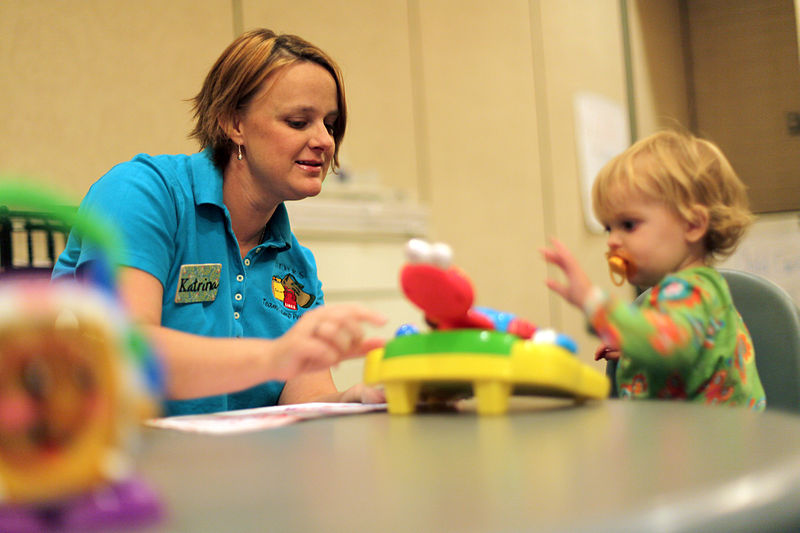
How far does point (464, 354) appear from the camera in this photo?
688 mm

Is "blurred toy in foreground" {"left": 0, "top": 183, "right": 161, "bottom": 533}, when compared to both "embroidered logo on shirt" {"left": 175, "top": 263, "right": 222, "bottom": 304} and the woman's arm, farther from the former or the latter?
"embroidered logo on shirt" {"left": 175, "top": 263, "right": 222, "bottom": 304}

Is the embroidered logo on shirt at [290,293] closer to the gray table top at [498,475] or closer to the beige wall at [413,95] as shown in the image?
the gray table top at [498,475]

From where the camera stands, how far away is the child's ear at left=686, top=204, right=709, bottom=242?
102cm

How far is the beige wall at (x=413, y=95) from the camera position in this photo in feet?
6.45

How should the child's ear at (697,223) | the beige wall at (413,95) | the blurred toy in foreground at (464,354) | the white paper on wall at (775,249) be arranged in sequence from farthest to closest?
the white paper on wall at (775,249) → the beige wall at (413,95) → the child's ear at (697,223) → the blurred toy in foreground at (464,354)

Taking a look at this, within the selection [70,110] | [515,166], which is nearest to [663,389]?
[70,110]

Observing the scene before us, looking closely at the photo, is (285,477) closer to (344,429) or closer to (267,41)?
(344,429)

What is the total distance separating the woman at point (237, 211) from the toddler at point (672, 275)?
32 cm

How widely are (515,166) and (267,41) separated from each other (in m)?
2.18

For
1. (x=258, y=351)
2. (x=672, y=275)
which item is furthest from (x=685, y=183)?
(x=258, y=351)

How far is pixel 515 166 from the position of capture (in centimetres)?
335

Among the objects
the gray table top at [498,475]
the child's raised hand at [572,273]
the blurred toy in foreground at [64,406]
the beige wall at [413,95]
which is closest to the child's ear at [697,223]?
the child's raised hand at [572,273]

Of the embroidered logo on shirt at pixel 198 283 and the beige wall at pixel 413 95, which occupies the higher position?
the beige wall at pixel 413 95

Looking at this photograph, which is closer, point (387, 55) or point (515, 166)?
point (387, 55)
